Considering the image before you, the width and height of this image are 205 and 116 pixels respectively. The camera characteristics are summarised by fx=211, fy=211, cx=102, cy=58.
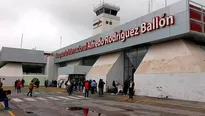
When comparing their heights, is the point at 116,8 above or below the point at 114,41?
above

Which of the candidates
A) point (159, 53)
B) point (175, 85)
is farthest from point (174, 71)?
point (159, 53)

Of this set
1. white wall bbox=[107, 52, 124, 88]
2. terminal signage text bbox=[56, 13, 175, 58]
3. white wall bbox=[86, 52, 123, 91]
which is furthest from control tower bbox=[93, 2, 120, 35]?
white wall bbox=[107, 52, 124, 88]

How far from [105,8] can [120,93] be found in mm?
42631

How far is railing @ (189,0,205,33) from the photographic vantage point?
19.9m

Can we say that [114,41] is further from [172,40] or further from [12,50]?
[12,50]

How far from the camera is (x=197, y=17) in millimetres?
20484

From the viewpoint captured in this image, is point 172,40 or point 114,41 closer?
point 172,40

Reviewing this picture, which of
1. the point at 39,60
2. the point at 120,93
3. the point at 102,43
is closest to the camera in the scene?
the point at 120,93

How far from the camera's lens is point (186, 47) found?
67.5ft

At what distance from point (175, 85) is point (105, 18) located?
145 ft

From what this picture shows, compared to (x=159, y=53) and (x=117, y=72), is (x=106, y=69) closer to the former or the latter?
(x=117, y=72)

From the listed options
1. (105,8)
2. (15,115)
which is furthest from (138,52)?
(105,8)

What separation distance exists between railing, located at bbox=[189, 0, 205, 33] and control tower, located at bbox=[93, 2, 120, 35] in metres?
39.8

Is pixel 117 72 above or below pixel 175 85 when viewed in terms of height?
above
